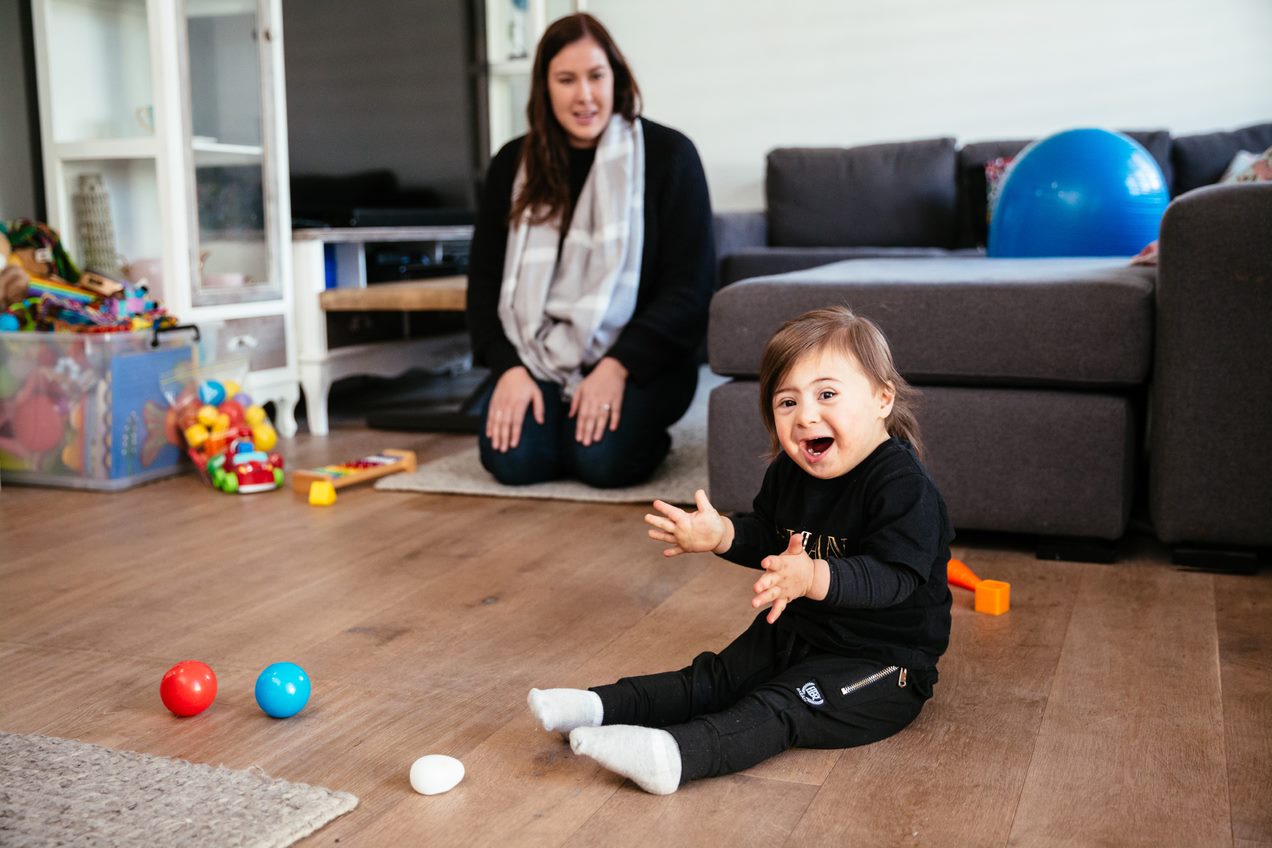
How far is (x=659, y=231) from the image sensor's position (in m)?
2.52

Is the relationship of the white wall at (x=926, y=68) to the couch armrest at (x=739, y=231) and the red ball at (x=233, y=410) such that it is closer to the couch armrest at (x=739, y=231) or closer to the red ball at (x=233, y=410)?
the couch armrest at (x=739, y=231)

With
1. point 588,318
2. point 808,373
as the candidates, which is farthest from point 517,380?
point 808,373

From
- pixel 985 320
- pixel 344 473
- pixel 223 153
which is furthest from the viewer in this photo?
pixel 223 153

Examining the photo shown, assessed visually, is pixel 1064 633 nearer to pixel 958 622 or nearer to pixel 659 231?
pixel 958 622

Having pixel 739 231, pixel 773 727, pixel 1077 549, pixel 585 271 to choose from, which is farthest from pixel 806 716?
pixel 739 231

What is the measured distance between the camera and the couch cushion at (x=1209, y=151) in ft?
11.9

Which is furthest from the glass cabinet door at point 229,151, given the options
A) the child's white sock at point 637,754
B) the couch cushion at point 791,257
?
the child's white sock at point 637,754

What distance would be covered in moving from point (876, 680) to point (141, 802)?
0.70 m

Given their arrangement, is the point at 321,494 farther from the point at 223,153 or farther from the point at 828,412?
the point at 828,412

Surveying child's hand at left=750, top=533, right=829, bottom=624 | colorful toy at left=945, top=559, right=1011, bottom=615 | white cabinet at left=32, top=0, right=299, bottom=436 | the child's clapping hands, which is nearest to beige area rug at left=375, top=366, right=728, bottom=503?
white cabinet at left=32, top=0, right=299, bottom=436

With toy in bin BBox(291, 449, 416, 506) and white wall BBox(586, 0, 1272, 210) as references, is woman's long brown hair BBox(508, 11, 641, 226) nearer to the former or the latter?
toy in bin BBox(291, 449, 416, 506)

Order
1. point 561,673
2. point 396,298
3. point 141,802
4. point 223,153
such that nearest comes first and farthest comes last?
point 141,802
point 561,673
point 223,153
point 396,298

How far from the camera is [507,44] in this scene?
435cm

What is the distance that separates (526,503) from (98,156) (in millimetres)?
1395
